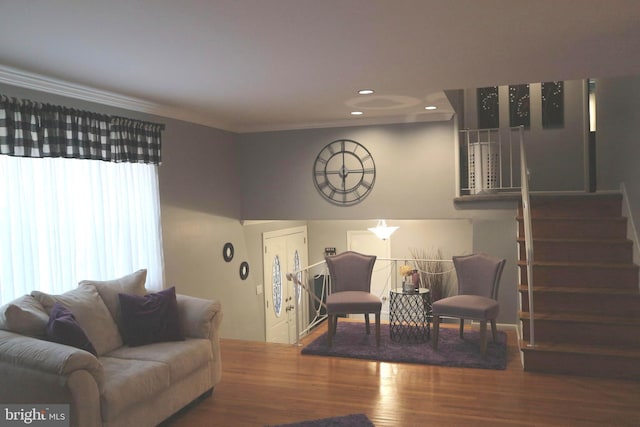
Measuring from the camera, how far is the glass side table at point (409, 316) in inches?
211

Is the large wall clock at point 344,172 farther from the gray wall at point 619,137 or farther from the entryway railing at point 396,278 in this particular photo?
the gray wall at point 619,137

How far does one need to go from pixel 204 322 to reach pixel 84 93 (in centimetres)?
215

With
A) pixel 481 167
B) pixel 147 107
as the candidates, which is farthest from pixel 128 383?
pixel 481 167

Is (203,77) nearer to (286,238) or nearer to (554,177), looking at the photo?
(286,238)

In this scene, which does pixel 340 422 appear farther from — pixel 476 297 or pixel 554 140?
pixel 554 140

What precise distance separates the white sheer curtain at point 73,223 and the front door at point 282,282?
8.41 ft

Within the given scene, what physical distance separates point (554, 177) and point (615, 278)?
234cm

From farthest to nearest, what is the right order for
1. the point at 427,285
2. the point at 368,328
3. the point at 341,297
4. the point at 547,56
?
1. the point at 427,285
2. the point at 368,328
3. the point at 341,297
4. the point at 547,56

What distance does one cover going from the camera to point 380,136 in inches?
240

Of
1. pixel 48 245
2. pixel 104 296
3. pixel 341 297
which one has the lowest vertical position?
pixel 341 297

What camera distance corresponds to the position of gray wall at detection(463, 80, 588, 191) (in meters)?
6.66

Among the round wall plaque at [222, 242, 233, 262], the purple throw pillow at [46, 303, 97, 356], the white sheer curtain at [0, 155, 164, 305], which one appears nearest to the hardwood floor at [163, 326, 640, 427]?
the purple throw pillow at [46, 303, 97, 356]

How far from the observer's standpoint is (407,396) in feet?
13.1

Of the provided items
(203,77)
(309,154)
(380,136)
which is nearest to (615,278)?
(380,136)
